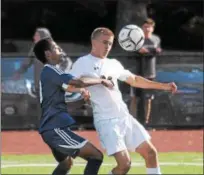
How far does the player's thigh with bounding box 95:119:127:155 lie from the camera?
9.04 metres

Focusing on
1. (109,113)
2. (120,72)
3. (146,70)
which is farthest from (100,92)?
(146,70)

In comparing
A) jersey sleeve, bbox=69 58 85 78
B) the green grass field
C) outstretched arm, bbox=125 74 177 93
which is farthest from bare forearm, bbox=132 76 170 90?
the green grass field

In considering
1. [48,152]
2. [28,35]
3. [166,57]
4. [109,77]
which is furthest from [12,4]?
[109,77]

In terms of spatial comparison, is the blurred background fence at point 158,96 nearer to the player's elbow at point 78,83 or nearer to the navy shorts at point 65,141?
the navy shorts at point 65,141

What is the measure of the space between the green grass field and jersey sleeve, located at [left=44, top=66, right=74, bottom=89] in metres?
3.15

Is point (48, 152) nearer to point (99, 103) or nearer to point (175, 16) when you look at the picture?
point (99, 103)

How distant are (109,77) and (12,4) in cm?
1207

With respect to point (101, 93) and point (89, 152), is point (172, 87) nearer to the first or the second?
point (101, 93)

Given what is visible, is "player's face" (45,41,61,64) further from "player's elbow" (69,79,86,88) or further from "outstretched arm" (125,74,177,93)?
"outstretched arm" (125,74,177,93)

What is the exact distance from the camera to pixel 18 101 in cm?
1620

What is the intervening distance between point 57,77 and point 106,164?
398cm

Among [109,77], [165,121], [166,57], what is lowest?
[165,121]

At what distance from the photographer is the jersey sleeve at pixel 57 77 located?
8641 millimetres

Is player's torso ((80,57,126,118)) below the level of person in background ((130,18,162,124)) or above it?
above
